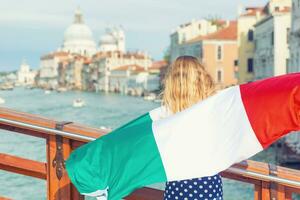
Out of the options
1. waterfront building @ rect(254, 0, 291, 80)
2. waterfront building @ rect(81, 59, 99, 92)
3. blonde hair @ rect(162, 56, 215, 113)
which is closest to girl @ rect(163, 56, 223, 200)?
blonde hair @ rect(162, 56, 215, 113)

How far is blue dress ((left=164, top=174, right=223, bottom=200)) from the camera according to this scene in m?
2.14

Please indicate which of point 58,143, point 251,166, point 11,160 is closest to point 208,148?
point 251,166

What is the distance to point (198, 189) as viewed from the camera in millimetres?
2143

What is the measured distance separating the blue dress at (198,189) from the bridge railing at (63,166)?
0.14m

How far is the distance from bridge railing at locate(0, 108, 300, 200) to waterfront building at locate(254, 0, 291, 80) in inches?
1088

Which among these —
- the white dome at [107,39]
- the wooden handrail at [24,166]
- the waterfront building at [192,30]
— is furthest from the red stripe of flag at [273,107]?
the white dome at [107,39]

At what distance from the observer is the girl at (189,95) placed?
2145 millimetres

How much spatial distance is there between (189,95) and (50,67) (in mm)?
130593

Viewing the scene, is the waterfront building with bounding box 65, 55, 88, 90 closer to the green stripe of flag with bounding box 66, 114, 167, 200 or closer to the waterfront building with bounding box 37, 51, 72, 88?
the waterfront building with bounding box 37, 51, 72, 88

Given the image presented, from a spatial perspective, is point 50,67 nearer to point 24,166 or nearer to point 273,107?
point 24,166

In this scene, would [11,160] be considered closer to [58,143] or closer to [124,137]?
[58,143]

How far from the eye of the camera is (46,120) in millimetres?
2521

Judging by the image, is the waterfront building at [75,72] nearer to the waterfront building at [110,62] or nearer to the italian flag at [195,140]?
the waterfront building at [110,62]

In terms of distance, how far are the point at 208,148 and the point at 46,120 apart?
0.74m
